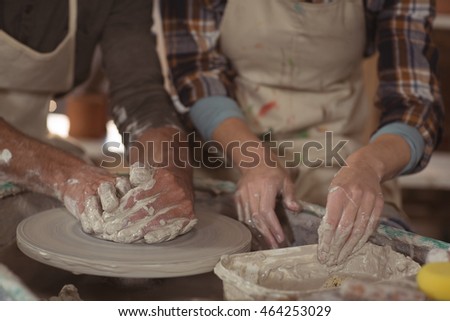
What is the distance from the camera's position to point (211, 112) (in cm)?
190

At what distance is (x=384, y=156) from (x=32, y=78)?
3.32 ft

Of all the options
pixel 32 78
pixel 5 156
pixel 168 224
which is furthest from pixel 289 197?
pixel 32 78

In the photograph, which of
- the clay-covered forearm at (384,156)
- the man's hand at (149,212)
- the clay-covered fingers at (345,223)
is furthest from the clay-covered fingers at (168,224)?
the clay-covered forearm at (384,156)

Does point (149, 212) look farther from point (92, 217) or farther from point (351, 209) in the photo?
point (351, 209)

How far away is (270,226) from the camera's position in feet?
5.13

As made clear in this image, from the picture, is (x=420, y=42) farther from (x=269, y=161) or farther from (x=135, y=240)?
(x=135, y=240)

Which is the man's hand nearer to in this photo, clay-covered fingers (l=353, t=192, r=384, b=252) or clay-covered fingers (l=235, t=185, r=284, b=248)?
clay-covered fingers (l=235, t=185, r=284, b=248)

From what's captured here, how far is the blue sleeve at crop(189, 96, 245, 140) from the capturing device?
1875mm

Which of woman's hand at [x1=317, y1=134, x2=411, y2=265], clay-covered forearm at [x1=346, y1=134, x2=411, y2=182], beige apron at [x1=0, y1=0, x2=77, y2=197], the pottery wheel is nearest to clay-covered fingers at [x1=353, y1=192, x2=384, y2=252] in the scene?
woman's hand at [x1=317, y1=134, x2=411, y2=265]

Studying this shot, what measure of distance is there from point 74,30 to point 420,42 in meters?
0.98

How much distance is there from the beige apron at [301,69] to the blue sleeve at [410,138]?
0.68 ft

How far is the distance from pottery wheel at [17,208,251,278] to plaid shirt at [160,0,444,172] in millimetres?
577

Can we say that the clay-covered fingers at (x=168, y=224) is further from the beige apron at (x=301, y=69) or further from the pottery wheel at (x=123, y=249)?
the beige apron at (x=301, y=69)

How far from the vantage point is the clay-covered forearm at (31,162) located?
61.1 inches
